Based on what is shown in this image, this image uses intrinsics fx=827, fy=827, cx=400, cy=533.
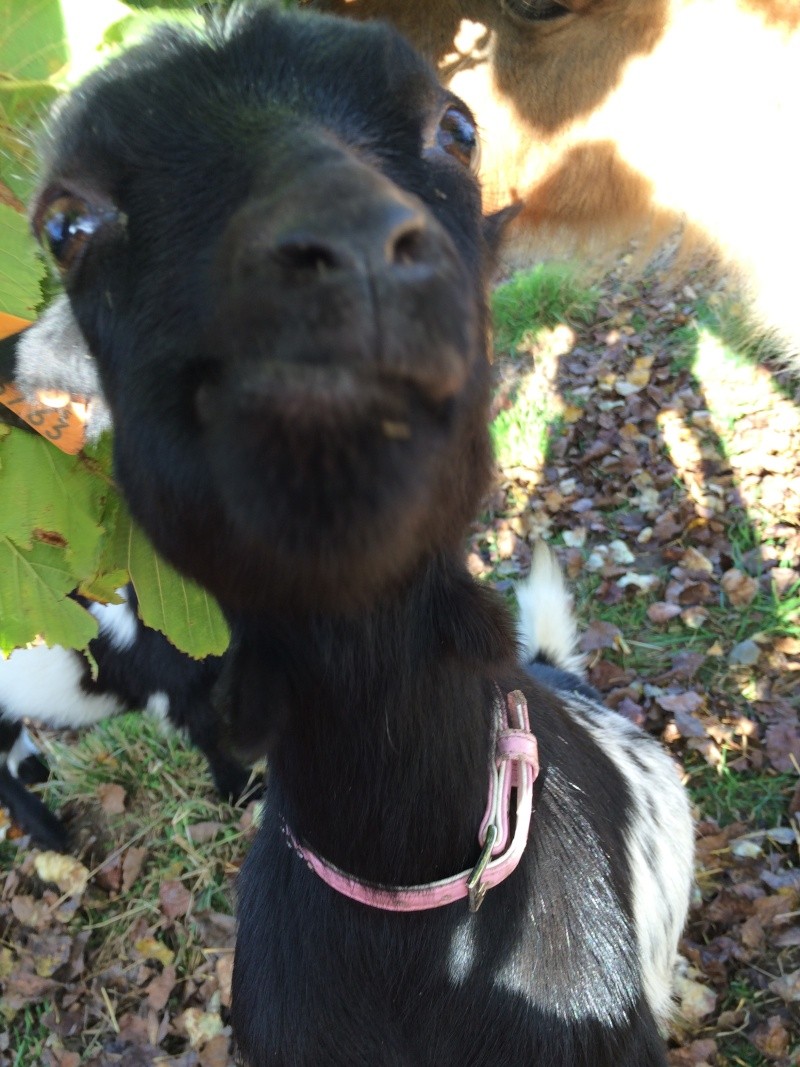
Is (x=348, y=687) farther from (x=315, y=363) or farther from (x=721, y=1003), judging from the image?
(x=721, y=1003)

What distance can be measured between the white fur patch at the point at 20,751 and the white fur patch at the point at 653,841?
2407 millimetres

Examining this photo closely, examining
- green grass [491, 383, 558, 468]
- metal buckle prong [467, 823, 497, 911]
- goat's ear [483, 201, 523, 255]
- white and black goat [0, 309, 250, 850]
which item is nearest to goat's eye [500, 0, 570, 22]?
goat's ear [483, 201, 523, 255]

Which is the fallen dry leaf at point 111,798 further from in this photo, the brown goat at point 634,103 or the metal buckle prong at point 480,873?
the brown goat at point 634,103

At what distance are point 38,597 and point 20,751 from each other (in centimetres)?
275

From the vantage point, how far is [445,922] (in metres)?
1.47

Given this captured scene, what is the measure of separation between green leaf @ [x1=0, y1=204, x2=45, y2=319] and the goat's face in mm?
58

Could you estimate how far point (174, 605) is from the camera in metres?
1.54

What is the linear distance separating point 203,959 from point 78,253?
2.80 metres

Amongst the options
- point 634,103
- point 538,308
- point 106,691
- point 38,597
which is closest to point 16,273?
point 38,597

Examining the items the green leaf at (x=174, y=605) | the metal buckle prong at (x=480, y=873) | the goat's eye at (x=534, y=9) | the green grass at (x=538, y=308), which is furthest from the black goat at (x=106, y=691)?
the green grass at (x=538, y=308)

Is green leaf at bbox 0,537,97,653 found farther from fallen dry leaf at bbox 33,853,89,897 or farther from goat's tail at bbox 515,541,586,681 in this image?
fallen dry leaf at bbox 33,853,89,897

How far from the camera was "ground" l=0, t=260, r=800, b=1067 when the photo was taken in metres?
2.84

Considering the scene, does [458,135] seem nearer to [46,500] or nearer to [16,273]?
[16,273]

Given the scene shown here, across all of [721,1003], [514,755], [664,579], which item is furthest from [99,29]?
[664,579]
